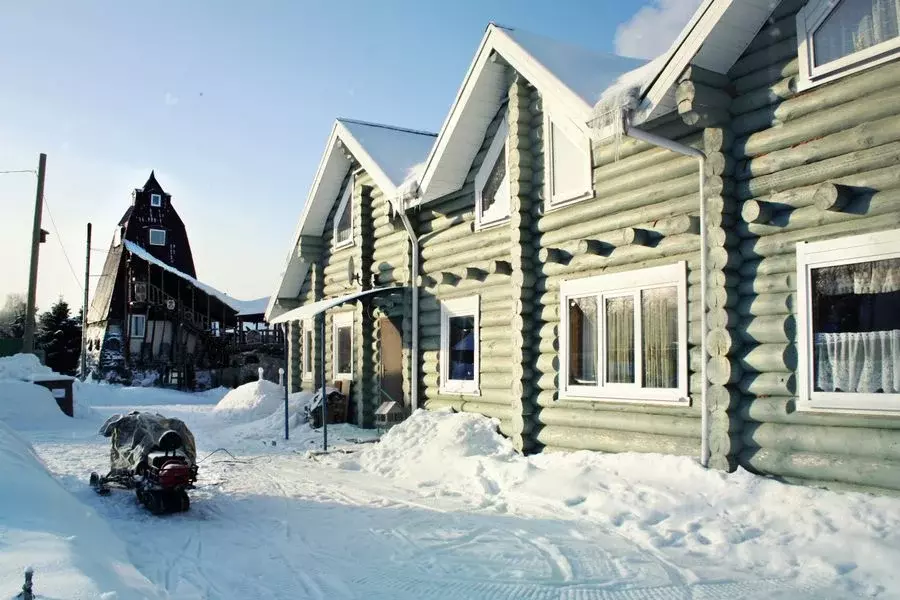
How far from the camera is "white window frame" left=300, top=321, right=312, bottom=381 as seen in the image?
1995cm

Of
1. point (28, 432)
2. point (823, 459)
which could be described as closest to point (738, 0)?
point (823, 459)

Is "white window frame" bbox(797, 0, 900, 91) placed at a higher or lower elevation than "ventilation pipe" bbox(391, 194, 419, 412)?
higher

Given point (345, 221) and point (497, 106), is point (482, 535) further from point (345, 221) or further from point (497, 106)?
point (345, 221)

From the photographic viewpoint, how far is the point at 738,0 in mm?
7266

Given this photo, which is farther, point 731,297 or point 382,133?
point 382,133

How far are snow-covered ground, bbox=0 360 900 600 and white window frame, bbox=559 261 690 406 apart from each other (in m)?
0.80

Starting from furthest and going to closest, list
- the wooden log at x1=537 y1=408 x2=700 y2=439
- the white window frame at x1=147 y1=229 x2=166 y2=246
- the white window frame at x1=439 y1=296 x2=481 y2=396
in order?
the white window frame at x1=147 y1=229 x2=166 y2=246
the white window frame at x1=439 y1=296 x2=481 y2=396
the wooden log at x1=537 y1=408 x2=700 y2=439

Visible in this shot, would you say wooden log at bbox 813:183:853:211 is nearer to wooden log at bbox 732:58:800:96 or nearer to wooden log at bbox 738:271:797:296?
wooden log at bbox 738:271:797:296

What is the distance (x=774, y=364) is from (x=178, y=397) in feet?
94.7

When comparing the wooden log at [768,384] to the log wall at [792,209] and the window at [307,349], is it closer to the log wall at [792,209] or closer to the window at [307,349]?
the log wall at [792,209]

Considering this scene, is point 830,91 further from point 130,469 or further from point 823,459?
point 130,469

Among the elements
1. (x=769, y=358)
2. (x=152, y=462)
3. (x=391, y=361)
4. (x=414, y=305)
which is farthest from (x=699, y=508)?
(x=391, y=361)

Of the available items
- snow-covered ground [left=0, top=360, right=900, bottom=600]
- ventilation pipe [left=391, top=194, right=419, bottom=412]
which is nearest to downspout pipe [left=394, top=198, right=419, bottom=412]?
ventilation pipe [left=391, top=194, right=419, bottom=412]

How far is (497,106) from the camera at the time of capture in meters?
12.3
